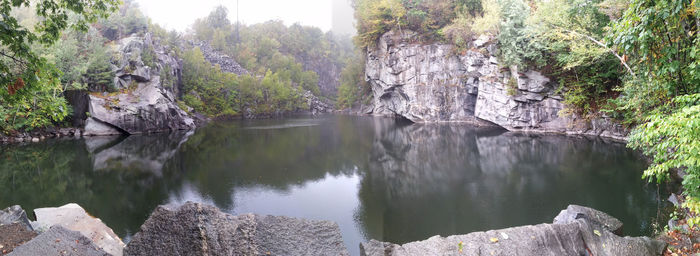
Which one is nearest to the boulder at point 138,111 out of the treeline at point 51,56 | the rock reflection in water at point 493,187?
the treeline at point 51,56

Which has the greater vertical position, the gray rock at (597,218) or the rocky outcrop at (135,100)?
the rocky outcrop at (135,100)

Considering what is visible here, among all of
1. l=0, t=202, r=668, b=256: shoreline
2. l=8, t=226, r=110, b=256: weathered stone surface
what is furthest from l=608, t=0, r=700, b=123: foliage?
l=8, t=226, r=110, b=256: weathered stone surface

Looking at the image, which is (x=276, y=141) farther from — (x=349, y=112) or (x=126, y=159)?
(x=349, y=112)

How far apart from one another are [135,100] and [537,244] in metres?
33.1

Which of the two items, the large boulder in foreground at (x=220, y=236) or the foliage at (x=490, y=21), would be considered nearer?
the large boulder in foreground at (x=220, y=236)

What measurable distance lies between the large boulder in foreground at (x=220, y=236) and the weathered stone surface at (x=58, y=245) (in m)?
0.93

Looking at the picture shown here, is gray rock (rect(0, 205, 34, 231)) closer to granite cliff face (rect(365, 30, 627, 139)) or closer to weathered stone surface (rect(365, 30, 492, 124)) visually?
granite cliff face (rect(365, 30, 627, 139))

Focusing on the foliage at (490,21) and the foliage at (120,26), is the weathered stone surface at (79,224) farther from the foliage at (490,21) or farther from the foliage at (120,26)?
the foliage at (120,26)

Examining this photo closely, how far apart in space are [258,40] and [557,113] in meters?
75.8

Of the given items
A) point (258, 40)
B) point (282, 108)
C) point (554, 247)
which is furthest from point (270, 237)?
point (258, 40)

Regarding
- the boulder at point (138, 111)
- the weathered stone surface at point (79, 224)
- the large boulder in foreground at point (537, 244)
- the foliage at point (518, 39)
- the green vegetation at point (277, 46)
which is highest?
the green vegetation at point (277, 46)

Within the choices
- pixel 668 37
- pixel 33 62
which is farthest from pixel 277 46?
pixel 668 37

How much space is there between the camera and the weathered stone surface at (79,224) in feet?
21.7

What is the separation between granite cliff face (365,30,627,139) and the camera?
27.5 m
